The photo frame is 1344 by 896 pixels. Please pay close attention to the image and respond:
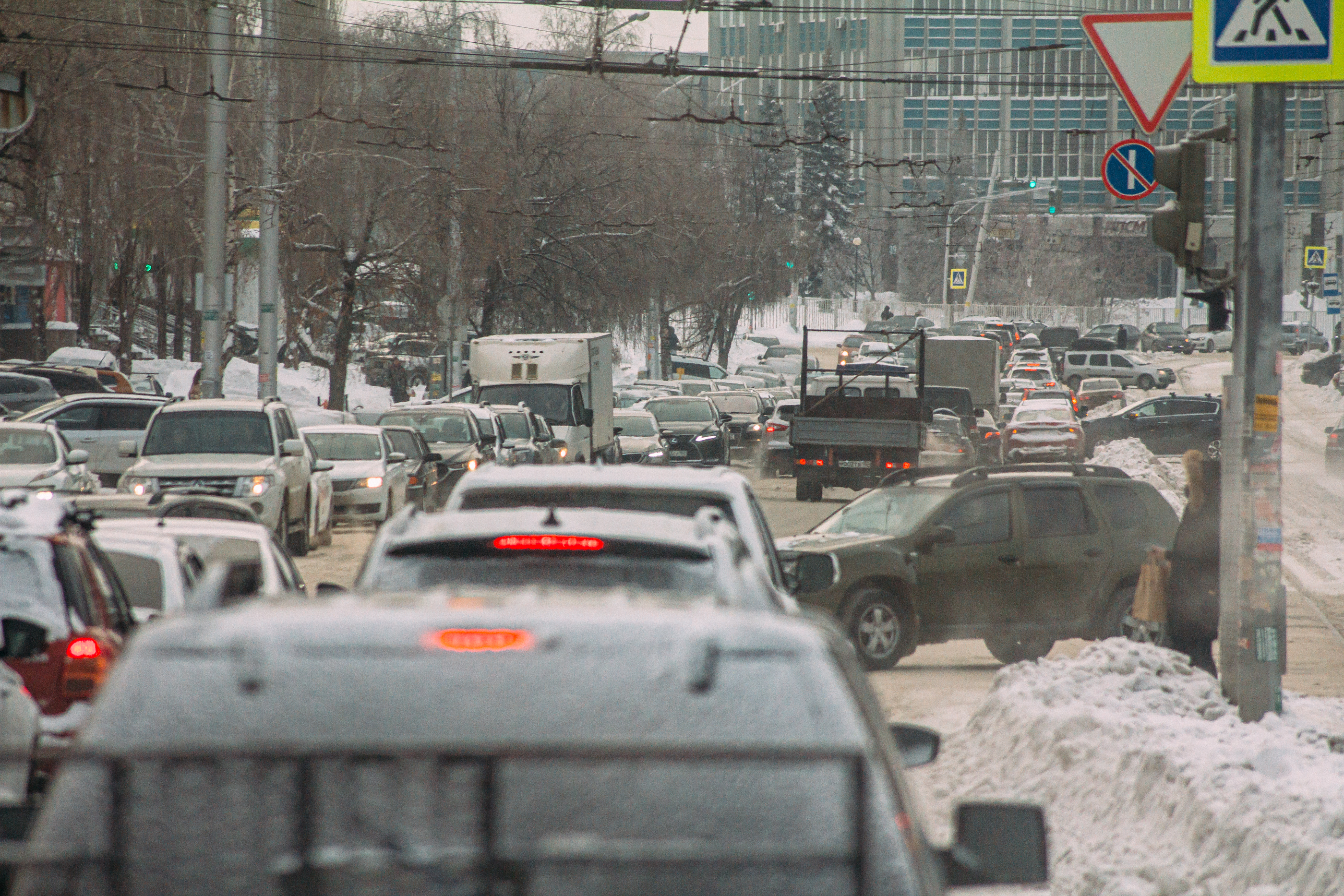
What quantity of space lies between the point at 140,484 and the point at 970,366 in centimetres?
3130

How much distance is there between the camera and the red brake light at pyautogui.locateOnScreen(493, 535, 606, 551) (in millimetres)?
5082

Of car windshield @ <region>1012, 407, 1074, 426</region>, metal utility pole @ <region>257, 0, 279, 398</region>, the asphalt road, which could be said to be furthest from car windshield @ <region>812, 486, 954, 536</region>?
car windshield @ <region>1012, 407, 1074, 426</region>

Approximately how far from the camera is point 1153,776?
729 cm

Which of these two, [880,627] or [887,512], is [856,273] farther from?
[880,627]

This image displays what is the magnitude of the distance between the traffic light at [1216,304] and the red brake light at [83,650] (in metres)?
6.11

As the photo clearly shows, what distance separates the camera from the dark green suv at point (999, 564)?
12914 mm

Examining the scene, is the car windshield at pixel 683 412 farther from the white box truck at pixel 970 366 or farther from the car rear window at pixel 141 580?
the car rear window at pixel 141 580

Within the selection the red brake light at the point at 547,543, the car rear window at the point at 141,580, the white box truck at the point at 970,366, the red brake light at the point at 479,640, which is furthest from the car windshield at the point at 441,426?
the red brake light at the point at 479,640

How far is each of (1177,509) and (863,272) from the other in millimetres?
106586

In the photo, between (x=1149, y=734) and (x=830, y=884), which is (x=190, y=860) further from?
(x=1149, y=734)

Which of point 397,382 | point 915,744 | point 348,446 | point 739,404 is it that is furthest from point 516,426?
point 915,744

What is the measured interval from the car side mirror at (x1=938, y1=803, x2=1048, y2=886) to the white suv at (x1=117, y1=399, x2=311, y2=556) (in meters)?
16.3

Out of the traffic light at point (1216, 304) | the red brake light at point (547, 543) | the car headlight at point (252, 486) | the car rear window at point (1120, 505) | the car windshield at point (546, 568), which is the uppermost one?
the traffic light at point (1216, 304)

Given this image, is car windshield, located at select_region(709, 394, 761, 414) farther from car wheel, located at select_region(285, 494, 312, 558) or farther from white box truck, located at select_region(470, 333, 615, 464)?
car wheel, located at select_region(285, 494, 312, 558)
